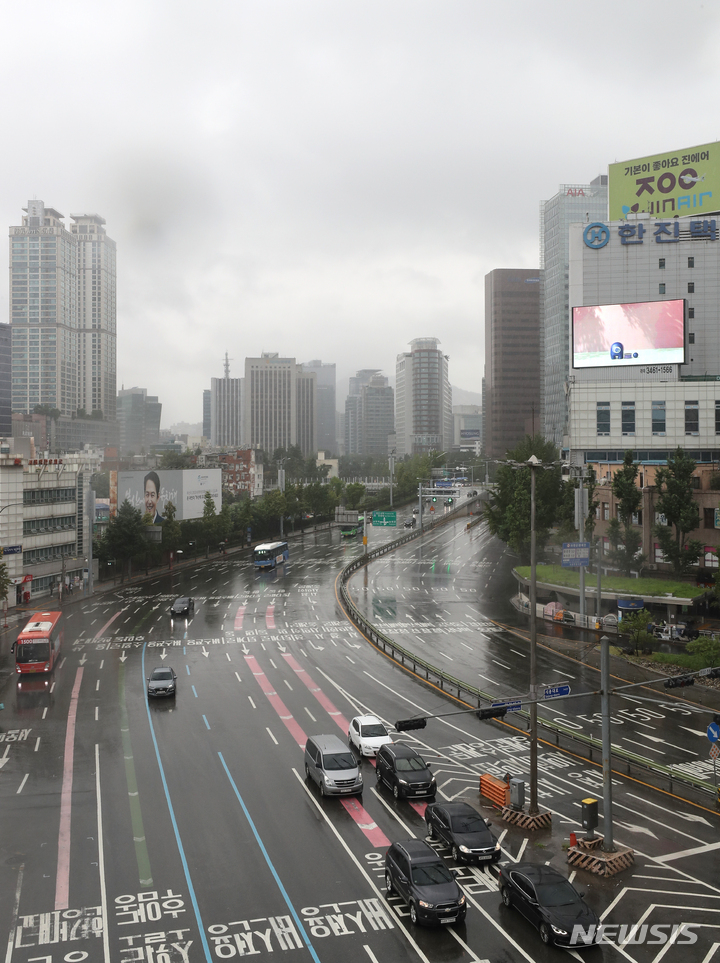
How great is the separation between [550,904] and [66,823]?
633 inches

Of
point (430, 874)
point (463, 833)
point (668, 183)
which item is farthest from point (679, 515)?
point (430, 874)

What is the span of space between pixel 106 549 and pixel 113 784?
58233 mm

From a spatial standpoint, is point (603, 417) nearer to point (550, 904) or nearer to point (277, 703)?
point (277, 703)

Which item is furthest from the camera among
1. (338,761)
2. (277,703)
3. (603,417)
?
(603,417)

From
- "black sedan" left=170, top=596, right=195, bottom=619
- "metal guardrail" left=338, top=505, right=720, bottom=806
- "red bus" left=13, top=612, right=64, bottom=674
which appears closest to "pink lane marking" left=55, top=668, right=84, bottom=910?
"red bus" left=13, top=612, right=64, bottom=674

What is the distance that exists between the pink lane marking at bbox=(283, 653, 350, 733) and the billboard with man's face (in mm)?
50288

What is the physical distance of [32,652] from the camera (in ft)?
151

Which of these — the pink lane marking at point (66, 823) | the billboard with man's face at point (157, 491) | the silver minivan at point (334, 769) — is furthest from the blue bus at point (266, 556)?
the silver minivan at point (334, 769)

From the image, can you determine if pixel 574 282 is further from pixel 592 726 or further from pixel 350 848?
pixel 350 848

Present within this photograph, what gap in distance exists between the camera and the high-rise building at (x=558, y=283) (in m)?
159

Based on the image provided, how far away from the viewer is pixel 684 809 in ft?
90.2

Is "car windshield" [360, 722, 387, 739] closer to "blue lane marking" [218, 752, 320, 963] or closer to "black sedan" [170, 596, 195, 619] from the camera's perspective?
"blue lane marking" [218, 752, 320, 963]

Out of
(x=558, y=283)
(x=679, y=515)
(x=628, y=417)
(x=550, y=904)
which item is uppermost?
(x=558, y=283)

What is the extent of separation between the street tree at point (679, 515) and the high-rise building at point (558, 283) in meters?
87.9
